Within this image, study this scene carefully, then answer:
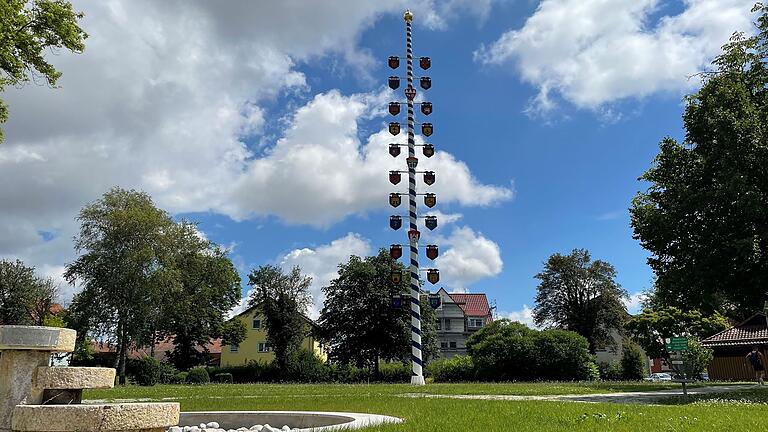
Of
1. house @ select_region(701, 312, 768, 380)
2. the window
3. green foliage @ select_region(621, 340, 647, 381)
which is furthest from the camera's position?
the window

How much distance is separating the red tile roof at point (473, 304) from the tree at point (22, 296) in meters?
52.5

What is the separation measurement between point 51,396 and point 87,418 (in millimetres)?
975

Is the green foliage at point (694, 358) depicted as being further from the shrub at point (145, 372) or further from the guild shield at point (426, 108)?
the shrub at point (145, 372)

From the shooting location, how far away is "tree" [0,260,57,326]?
50.1 m

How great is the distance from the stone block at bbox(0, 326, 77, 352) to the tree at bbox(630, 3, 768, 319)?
1827cm

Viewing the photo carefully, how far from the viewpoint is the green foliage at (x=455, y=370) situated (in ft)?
116

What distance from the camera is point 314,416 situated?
10.0 metres

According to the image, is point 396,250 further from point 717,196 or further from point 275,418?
point 275,418

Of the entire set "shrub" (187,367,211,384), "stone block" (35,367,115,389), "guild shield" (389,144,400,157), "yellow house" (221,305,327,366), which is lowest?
"stone block" (35,367,115,389)

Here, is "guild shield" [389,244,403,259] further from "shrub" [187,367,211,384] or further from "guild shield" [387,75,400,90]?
"shrub" [187,367,211,384]

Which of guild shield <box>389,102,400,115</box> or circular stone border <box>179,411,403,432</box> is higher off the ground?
guild shield <box>389,102,400,115</box>

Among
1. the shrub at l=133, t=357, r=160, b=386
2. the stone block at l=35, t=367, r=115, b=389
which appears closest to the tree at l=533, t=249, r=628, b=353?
the shrub at l=133, t=357, r=160, b=386

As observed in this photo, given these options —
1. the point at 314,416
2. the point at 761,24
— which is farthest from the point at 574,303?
the point at 314,416

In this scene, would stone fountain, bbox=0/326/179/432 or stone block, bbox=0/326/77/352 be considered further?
Answer: stone block, bbox=0/326/77/352
